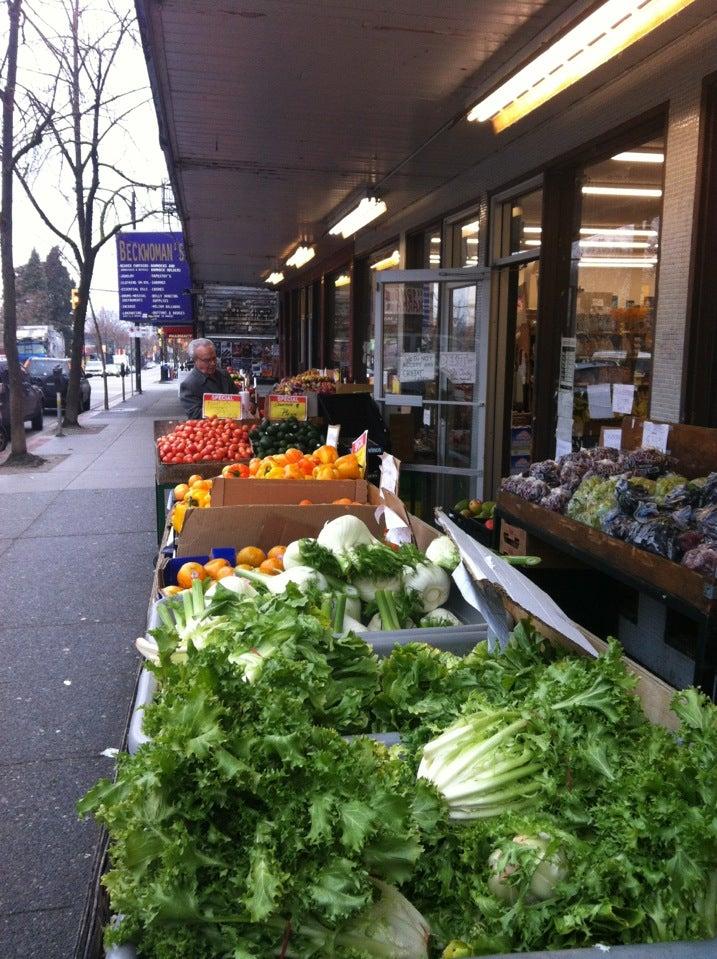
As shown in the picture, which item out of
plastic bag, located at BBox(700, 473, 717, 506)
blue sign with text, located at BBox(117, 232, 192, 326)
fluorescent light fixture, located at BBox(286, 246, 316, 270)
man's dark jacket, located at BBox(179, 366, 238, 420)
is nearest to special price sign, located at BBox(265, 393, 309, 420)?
man's dark jacket, located at BBox(179, 366, 238, 420)

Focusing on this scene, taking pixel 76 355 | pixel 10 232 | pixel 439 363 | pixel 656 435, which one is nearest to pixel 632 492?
pixel 656 435

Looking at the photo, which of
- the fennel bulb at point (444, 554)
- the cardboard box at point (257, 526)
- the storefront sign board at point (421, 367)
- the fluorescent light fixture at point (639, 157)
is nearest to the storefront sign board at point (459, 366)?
the storefront sign board at point (421, 367)

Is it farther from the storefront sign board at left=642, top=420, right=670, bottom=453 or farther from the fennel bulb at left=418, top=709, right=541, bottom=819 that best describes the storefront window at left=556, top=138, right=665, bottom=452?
the fennel bulb at left=418, top=709, right=541, bottom=819

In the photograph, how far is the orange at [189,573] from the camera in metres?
3.47

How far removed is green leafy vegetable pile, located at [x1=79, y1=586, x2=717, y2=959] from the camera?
1364 mm

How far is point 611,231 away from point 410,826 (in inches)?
216

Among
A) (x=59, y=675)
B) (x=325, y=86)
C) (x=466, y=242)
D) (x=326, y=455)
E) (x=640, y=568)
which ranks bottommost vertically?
(x=59, y=675)

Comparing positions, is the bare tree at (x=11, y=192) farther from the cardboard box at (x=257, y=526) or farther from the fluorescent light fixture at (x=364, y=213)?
the cardboard box at (x=257, y=526)

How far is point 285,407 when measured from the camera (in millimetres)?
7309

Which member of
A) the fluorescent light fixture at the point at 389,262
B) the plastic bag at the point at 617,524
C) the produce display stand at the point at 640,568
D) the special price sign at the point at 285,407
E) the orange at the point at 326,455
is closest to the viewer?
the produce display stand at the point at 640,568

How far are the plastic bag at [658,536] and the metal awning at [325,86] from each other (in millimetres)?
2572

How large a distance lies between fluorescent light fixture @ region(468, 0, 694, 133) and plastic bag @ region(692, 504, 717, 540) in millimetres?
2173

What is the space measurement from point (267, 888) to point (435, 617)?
1.73 meters

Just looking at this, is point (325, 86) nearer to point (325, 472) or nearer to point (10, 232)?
point (325, 472)
